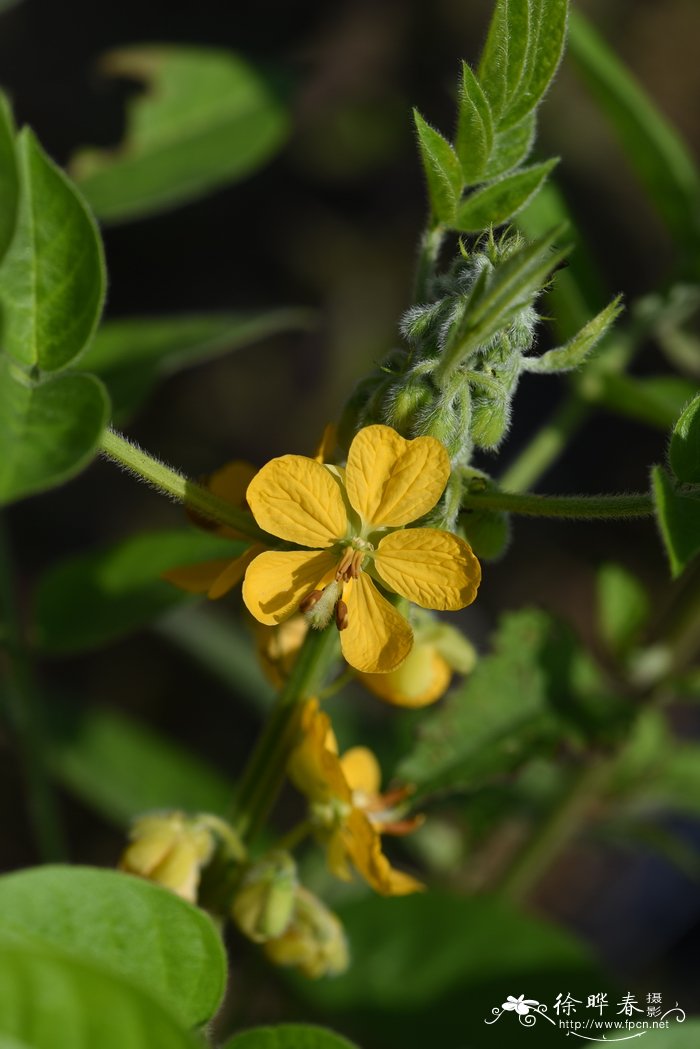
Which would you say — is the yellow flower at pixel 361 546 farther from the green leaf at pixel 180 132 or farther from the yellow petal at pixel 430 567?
the green leaf at pixel 180 132

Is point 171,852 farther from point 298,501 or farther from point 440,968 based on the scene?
point 440,968

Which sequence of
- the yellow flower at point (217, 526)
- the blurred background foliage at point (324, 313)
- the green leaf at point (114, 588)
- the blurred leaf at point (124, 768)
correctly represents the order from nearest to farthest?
the yellow flower at point (217, 526), the green leaf at point (114, 588), the blurred leaf at point (124, 768), the blurred background foliage at point (324, 313)

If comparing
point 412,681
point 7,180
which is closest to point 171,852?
point 412,681

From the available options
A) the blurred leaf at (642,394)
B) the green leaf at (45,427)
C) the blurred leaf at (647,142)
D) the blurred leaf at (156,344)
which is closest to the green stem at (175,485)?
the green leaf at (45,427)

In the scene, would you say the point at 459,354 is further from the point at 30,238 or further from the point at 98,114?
the point at 98,114

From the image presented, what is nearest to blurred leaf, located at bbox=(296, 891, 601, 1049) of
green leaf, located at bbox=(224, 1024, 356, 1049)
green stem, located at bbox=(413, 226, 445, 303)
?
green leaf, located at bbox=(224, 1024, 356, 1049)
